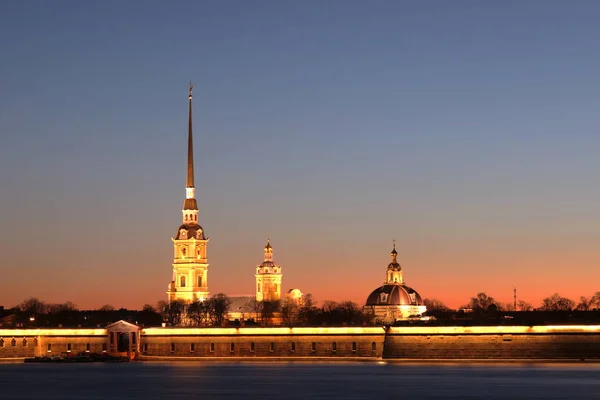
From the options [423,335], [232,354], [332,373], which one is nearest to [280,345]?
[232,354]

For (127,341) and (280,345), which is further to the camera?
(127,341)

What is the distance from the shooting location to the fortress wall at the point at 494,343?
13275cm

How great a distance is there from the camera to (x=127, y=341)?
6373 inches

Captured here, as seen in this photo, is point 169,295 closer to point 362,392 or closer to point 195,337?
point 195,337

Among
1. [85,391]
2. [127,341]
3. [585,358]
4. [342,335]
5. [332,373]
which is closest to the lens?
[85,391]

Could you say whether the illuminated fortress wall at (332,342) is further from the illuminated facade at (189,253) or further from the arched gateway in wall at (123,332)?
the illuminated facade at (189,253)

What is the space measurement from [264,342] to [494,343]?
969 inches

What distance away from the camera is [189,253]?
622 feet

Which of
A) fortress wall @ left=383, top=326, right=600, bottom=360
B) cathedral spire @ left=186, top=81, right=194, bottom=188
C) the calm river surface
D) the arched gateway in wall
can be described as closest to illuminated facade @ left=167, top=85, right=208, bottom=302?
cathedral spire @ left=186, top=81, right=194, bottom=188

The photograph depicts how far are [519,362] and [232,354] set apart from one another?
31412 millimetres

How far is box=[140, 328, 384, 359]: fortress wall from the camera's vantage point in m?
144

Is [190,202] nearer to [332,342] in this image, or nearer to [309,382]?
[332,342]

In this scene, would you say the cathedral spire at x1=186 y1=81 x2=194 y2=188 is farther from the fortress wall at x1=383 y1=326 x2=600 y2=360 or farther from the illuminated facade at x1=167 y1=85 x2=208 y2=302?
the fortress wall at x1=383 y1=326 x2=600 y2=360

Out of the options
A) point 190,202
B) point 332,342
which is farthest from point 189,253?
point 332,342
